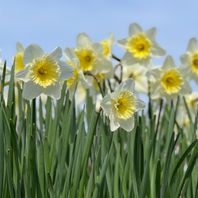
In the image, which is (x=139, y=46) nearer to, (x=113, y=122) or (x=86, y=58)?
(x=86, y=58)

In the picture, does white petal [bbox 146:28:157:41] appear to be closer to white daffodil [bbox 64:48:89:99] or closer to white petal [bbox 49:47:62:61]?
white daffodil [bbox 64:48:89:99]

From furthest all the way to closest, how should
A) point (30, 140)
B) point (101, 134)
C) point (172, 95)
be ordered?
point (172, 95)
point (101, 134)
point (30, 140)

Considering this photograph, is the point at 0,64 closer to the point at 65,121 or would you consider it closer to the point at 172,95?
the point at 65,121

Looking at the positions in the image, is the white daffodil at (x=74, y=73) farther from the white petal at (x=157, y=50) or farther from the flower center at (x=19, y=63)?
the white petal at (x=157, y=50)

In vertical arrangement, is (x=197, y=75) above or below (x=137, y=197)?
above

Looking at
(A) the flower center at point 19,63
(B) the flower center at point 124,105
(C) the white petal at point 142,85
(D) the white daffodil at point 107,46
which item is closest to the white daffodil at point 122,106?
(B) the flower center at point 124,105

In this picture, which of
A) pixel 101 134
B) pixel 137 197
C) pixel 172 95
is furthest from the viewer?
pixel 172 95

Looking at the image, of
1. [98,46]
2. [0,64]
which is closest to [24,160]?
[0,64]
